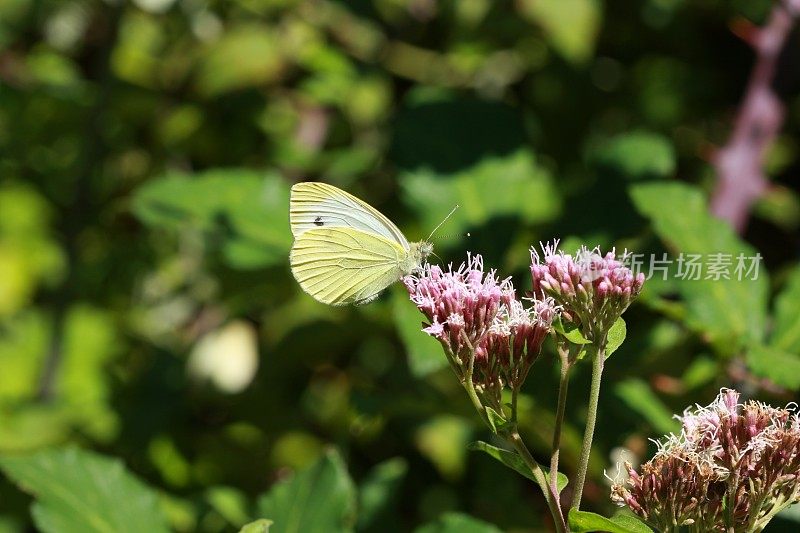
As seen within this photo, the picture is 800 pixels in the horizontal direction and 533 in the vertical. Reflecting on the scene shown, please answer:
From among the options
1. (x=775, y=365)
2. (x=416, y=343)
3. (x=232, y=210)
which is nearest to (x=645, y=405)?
(x=775, y=365)

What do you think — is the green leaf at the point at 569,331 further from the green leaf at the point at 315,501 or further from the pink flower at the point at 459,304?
the green leaf at the point at 315,501

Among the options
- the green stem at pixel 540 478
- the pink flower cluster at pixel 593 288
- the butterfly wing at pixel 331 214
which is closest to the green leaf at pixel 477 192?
the butterfly wing at pixel 331 214

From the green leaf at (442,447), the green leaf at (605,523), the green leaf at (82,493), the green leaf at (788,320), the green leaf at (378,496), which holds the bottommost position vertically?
the green leaf at (442,447)

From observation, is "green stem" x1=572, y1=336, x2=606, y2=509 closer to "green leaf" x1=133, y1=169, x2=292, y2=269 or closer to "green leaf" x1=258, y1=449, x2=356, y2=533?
"green leaf" x1=258, y1=449, x2=356, y2=533

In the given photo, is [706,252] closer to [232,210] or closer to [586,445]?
[586,445]

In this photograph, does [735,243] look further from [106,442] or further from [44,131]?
[44,131]

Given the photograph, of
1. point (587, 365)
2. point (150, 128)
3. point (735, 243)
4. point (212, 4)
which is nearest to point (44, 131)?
point (150, 128)
